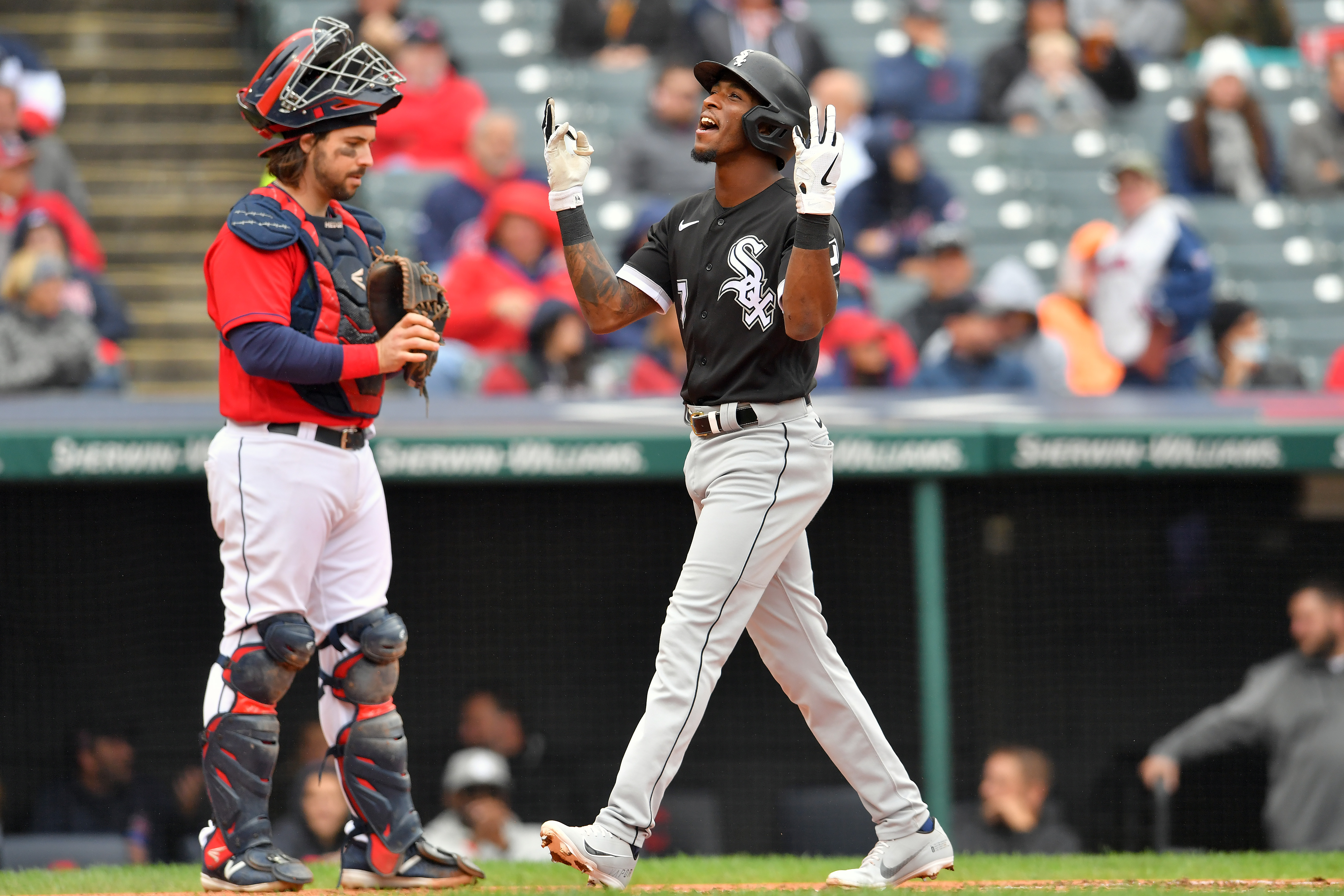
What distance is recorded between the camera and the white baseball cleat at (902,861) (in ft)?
11.4

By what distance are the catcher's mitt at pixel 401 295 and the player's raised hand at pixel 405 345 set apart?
0.09ft

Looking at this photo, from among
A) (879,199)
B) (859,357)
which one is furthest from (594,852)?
(879,199)

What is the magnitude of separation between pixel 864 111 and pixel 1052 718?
4674 millimetres

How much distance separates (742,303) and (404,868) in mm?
1423

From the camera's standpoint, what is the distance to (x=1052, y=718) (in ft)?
17.9

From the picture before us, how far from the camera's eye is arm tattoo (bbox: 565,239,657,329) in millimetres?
3480

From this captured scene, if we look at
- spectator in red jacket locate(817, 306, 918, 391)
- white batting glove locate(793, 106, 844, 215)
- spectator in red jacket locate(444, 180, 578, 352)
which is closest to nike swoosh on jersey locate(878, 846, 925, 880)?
white batting glove locate(793, 106, 844, 215)

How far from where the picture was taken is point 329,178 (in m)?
3.51

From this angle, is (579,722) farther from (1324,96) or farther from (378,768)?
(1324,96)

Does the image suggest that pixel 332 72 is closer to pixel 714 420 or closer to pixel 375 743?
pixel 714 420

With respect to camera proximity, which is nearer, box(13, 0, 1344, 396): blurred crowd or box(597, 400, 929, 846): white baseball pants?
box(597, 400, 929, 846): white baseball pants

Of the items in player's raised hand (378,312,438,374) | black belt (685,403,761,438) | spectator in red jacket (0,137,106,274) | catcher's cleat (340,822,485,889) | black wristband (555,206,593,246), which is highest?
spectator in red jacket (0,137,106,274)

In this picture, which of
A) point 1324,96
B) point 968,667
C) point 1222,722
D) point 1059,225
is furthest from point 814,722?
point 1324,96

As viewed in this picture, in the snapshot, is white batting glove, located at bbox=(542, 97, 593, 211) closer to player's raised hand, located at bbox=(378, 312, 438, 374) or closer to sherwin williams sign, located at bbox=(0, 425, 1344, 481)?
player's raised hand, located at bbox=(378, 312, 438, 374)
